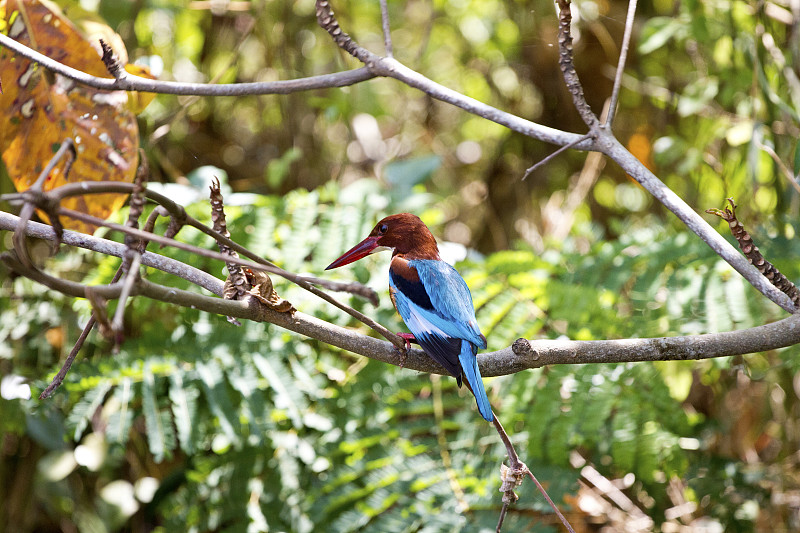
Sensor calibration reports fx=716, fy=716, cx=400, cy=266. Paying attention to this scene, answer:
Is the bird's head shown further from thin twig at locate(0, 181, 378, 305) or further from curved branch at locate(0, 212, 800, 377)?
thin twig at locate(0, 181, 378, 305)

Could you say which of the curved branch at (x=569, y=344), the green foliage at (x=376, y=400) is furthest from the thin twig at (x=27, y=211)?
the green foliage at (x=376, y=400)

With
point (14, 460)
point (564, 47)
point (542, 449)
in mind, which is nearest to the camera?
point (564, 47)

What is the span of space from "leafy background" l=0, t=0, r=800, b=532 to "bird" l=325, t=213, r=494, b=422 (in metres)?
0.50

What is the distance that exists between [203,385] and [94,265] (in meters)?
1.00

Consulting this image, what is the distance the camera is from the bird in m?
1.52

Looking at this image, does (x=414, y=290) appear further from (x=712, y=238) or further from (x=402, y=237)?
(x=712, y=238)

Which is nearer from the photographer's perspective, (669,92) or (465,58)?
(669,92)

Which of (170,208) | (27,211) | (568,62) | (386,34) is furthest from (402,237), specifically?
(27,211)

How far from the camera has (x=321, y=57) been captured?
180 inches

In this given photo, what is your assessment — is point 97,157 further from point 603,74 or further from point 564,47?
point 603,74

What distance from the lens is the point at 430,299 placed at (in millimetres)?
1825

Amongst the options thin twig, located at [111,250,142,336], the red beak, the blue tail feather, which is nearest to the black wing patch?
the red beak

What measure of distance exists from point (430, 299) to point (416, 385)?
0.76 meters

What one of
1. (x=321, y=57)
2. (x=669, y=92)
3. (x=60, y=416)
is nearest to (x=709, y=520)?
(x=669, y=92)
